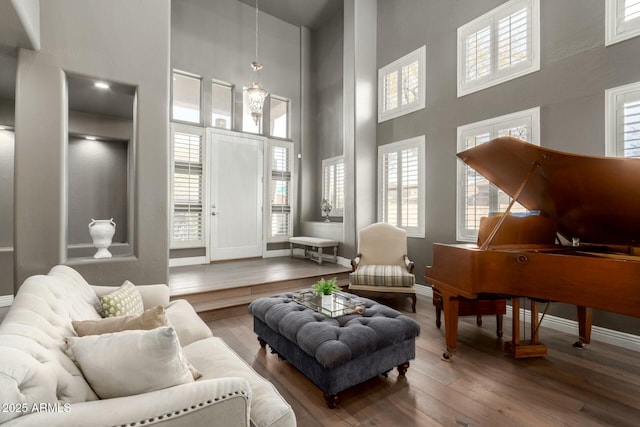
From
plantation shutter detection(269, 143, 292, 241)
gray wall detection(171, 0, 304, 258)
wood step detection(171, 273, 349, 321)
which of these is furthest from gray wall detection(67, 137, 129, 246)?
plantation shutter detection(269, 143, 292, 241)

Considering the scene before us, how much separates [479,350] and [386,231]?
2.03 metres

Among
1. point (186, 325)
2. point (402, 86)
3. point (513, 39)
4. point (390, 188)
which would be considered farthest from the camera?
point (390, 188)

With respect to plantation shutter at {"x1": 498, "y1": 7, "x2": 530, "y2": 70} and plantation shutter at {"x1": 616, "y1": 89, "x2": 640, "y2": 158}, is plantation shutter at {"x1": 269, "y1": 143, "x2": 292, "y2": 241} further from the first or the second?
plantation shutter at {"x1": 616, "y1": 89, "x2": 640, "y2": 158}

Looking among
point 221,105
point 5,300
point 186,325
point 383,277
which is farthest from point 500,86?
point 5,300

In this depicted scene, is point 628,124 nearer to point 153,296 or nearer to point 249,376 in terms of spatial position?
point 249,376

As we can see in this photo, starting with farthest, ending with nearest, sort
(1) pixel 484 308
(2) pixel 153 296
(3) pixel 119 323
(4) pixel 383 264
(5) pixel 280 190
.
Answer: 1. (5) pixel 280 190
2. (4) pixel 383 264
3. (1) pixel 484 308
4. (2) pixel 153 296
5. (3) pixel 119 323

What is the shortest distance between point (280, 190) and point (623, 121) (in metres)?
5.34

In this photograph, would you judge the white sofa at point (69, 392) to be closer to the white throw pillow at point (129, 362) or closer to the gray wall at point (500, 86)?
the white throw pillow at point (129, 362)

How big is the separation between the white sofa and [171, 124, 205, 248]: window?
12.9ft

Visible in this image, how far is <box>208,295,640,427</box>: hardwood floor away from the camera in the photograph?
1.84 metres

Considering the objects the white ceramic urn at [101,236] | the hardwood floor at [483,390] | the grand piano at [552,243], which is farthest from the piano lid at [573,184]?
the white ceramic urn at [101,236]

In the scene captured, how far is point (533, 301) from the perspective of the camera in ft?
8.73

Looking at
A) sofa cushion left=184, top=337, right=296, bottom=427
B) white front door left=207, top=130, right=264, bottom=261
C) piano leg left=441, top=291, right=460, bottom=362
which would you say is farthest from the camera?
white front door left=207, top=130, right=264, bottom=261

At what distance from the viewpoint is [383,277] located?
381 centimetres
